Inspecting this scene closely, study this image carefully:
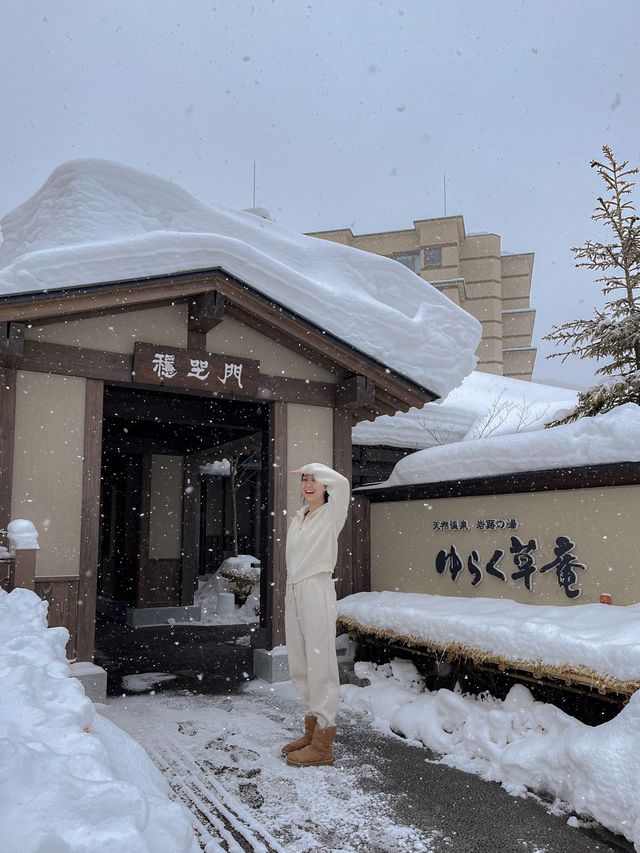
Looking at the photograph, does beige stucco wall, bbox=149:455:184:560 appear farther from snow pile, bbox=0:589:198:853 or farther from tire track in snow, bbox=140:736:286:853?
snow pile, bbox=0:589:198:853

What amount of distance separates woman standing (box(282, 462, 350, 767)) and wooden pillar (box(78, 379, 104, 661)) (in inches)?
100

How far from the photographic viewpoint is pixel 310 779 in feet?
16.3

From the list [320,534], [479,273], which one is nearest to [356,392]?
[320,534]

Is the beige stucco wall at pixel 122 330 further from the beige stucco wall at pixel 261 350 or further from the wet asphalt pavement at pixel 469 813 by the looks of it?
the wet asphalt pavement at pixel 469 813

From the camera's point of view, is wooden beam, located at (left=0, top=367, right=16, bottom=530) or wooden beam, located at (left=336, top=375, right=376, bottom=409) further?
wooden beam, located at (left=336, top=375, right=376, bottom=409)

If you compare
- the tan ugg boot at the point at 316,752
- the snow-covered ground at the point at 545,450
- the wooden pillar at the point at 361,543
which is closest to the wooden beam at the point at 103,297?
the snow-covered ground at the point at 545,450

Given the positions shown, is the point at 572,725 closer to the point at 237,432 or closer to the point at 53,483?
the point at 53,483

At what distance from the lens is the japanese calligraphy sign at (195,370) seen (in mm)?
7645

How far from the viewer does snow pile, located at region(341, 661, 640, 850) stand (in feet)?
13.6

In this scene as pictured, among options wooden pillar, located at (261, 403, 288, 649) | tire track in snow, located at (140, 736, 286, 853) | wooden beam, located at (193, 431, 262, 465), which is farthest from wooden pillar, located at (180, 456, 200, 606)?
tire track in snow, located at (140, 736, 286, 853)

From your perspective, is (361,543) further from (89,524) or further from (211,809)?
(211,809)

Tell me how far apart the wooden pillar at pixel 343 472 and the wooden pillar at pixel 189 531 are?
222 inches

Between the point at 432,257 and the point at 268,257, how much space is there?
27.2m

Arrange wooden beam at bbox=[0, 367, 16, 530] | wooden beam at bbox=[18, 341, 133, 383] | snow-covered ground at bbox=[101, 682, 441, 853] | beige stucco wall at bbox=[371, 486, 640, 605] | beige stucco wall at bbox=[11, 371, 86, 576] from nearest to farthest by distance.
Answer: snow-covered ground at bbox=[101, 682, 441, 853], beige stucco wall at bbox=[371, 486, 640, 605], wooden beam at bbox=[0, 367, 16, 530], beige stucco wall at bbox=[11, 371, 86, 576], wooden beam at bbox=[18, 341, 133, 383]
